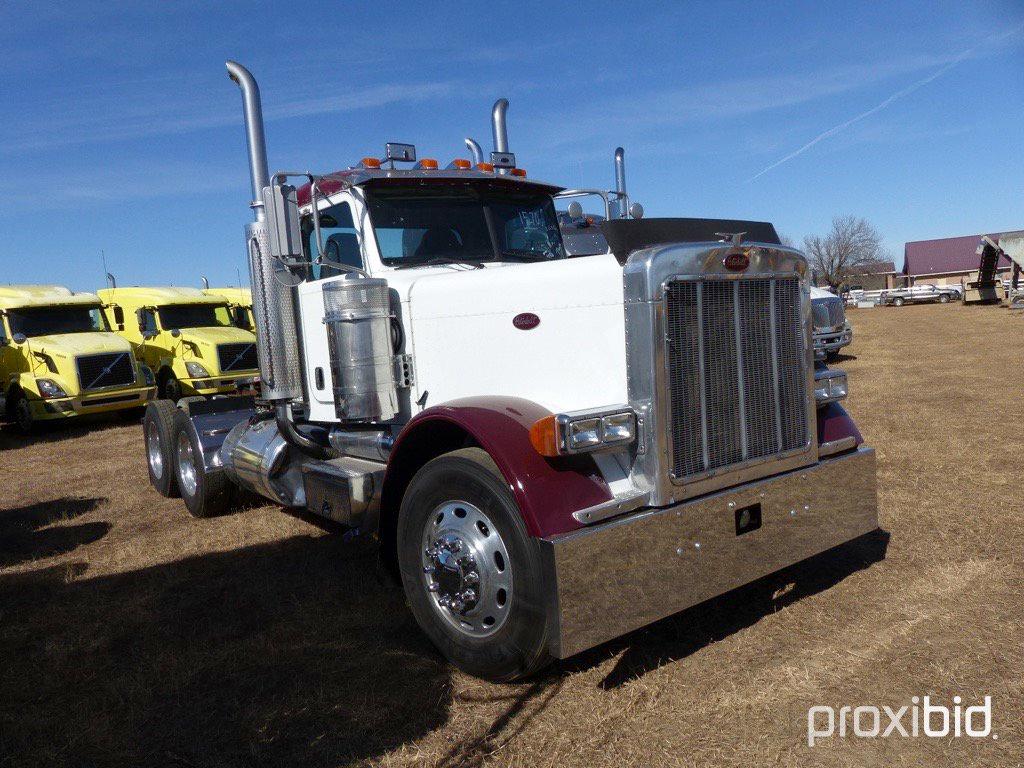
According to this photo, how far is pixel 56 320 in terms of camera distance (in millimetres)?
14570

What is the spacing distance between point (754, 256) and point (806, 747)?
2.04 meters

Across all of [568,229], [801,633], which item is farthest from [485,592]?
[568,229]

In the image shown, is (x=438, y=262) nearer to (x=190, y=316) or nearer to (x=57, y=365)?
(x=57, y=365)

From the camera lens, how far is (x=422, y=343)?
14.3 ft

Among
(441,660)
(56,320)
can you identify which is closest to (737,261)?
(441,660)

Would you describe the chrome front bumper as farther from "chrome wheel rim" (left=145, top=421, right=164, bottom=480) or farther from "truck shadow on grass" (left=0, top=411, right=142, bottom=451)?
"truck shadow on grass" (left=0, top=411, right=142, bottom=451)

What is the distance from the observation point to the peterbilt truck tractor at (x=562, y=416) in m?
3.14

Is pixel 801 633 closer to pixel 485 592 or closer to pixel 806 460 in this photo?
pixel 806 460

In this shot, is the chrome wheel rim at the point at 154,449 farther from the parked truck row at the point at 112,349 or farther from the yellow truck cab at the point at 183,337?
the yellow truck cab at the point at 183,337

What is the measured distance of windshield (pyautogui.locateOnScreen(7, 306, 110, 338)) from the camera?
46.1ft

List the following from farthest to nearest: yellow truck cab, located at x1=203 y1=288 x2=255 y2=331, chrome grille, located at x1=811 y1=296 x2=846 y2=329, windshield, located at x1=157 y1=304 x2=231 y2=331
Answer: yellow truck cab, located at x1=203 y1=288 x2=255 y2=331 < windshield, located at x1=157 y1=304 x2=231 y2=331 < chrome grille, located at x1=811 y1=296 x2=846 y2=329

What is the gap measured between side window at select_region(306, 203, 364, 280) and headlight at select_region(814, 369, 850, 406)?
2735 mm

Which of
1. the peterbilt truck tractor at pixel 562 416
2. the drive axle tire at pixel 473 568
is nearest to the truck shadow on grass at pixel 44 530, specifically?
the peterbilt truck tractor at pixel 562 416

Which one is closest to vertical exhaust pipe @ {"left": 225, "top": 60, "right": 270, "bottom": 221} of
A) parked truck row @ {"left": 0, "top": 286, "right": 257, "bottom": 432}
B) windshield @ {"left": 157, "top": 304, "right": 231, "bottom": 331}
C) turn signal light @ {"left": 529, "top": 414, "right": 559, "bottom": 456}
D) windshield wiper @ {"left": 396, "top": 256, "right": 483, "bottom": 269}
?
windshield wiper @ {"left": 396, "top": 256, "right": 483, "bottom": 269}
